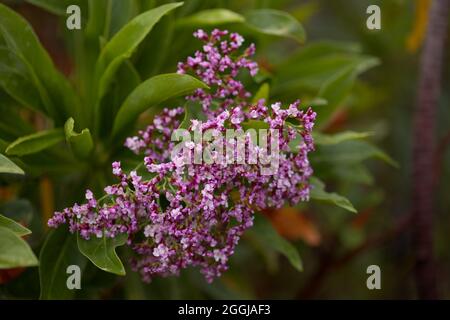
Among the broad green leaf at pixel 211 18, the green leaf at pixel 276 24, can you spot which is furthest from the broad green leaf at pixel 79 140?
the green leaf at pixel 276 24

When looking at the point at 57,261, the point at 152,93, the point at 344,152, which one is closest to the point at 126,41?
the point at 152,93

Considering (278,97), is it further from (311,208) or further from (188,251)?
(311,208)

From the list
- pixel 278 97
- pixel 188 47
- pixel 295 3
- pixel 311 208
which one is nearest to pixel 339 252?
pixel 311 208

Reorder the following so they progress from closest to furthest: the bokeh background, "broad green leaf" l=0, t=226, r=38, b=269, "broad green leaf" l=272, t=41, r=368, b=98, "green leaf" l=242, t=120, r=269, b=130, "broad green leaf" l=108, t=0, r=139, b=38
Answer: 1. "broad green leaf" l=0, t=226, r=38, b=269
2. "green leaf" l=242, t=120, r=269, b=130
3. "broad green leaf" l=108, t=0, r=139, b=38
4. the bokeh background
5. "broad green leaf" l=272, t=41, r=368, b=98

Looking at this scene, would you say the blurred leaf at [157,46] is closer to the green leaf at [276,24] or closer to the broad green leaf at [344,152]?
the green leaf at [276,24]

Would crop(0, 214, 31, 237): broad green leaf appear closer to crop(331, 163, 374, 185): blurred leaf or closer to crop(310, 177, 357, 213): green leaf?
crop(310, 177, 357, 213): green leaf

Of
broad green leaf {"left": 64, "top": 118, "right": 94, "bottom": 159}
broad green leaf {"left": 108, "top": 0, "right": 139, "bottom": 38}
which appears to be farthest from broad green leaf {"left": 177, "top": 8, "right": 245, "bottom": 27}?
broad green leaf {"left": 64, "top": 118, "right": 94, "bottom": 159}

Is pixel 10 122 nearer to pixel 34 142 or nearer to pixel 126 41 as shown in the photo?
pixel 34 142
